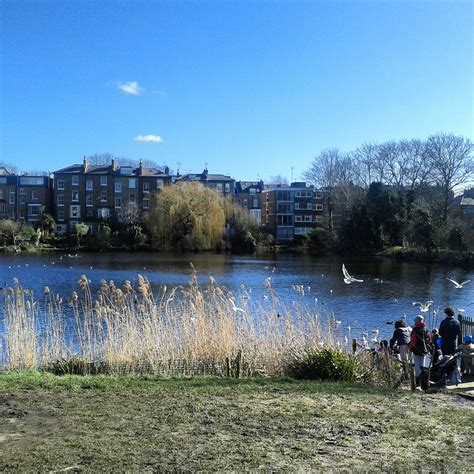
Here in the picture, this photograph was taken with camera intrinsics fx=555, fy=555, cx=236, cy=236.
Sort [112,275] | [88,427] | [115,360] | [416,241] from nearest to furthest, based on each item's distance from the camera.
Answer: [88,427] → [115,360] → [112,275] → [416,241]

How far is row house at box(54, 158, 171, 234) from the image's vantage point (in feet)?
280

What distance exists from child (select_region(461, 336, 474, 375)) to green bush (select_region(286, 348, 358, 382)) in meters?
2.79

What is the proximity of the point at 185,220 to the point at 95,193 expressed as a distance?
2161 cm

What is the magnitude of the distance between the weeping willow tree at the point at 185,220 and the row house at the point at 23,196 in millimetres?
23294

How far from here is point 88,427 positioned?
595 centimetres

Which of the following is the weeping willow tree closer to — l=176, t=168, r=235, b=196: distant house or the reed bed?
l=176, t=168, r=235, b=196: distant house

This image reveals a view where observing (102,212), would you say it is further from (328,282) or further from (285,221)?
(328,282)

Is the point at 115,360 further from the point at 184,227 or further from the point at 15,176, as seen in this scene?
the point at 15,176

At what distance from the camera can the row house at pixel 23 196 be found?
85312mm

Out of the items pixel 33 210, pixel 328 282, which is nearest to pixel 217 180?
pixel 33 210

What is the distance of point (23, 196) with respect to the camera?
85812 mm

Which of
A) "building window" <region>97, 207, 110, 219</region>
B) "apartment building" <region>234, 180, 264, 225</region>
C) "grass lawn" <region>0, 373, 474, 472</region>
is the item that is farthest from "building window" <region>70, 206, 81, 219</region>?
"grass lawn" <region>0, 373, 474, 472</region>

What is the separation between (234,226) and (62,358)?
220 ft

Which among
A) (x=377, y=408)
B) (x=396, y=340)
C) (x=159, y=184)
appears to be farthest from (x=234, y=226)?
(x=377, y=408)
